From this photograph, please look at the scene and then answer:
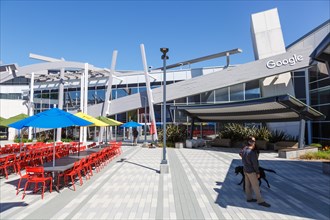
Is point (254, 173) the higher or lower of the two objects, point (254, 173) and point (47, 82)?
the lower

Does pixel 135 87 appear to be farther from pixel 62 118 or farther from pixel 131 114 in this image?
pixel 62 118

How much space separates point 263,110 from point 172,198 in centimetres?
1283

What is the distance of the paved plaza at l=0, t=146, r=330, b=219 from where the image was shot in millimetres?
5574

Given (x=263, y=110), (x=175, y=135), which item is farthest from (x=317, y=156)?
(x=175, y=135)

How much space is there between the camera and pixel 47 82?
34594 millimetres

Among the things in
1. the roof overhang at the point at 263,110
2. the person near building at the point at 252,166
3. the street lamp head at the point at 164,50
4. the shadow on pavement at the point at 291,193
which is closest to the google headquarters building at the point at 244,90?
the roof overhang at the point at 263,110

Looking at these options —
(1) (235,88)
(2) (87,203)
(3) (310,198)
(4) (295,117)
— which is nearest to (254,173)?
(3) (310,198)

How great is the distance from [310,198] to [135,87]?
84.1ft

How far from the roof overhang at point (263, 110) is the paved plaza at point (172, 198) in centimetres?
501

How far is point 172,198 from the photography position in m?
6.77

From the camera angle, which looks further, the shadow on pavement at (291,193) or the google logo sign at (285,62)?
the google logo sign at (285,62)

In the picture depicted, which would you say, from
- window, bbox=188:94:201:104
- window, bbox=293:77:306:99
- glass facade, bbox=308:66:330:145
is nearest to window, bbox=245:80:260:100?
window, bbox=293:77:306:99

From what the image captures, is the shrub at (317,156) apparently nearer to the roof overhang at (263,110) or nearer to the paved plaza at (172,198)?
the roof overhang at (263,110)

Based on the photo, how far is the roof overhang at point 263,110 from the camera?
1410 cm
